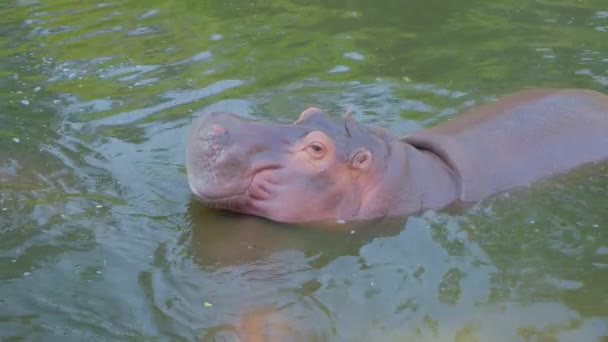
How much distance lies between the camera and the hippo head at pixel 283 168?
228 inches

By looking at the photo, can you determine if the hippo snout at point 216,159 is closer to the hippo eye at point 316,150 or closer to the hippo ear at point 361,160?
the hippo eye at point 316,150

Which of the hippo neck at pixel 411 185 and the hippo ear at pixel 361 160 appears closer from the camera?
the hippo ear at pixel 361 160

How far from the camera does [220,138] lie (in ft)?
18.9

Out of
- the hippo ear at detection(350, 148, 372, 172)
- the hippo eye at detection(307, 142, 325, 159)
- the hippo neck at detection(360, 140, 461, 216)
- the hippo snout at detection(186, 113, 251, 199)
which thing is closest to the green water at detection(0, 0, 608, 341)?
the hippo neck at detection(360, 140, 461, 216)

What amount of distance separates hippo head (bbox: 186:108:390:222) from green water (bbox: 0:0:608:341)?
0.60 ft

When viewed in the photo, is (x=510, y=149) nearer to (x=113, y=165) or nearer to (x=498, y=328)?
(x=498, y=328)

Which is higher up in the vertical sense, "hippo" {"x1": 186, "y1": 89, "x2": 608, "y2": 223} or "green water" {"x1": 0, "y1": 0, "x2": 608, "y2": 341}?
"hippo" {"x1": 186, "y1": 89, "x2": 608, "y2": 223}

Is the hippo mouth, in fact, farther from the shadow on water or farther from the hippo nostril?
the hippo nostril

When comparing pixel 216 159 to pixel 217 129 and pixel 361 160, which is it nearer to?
pixel 217 129

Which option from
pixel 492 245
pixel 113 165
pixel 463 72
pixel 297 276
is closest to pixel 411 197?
pixel 492 245

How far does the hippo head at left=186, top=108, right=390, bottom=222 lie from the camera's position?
5.80 m

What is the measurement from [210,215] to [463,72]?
3.90 m

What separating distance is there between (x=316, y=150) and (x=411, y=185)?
0.77 metres

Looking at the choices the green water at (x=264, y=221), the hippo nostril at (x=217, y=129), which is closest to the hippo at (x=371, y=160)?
the hippo nostril at (x=217, y=129)
